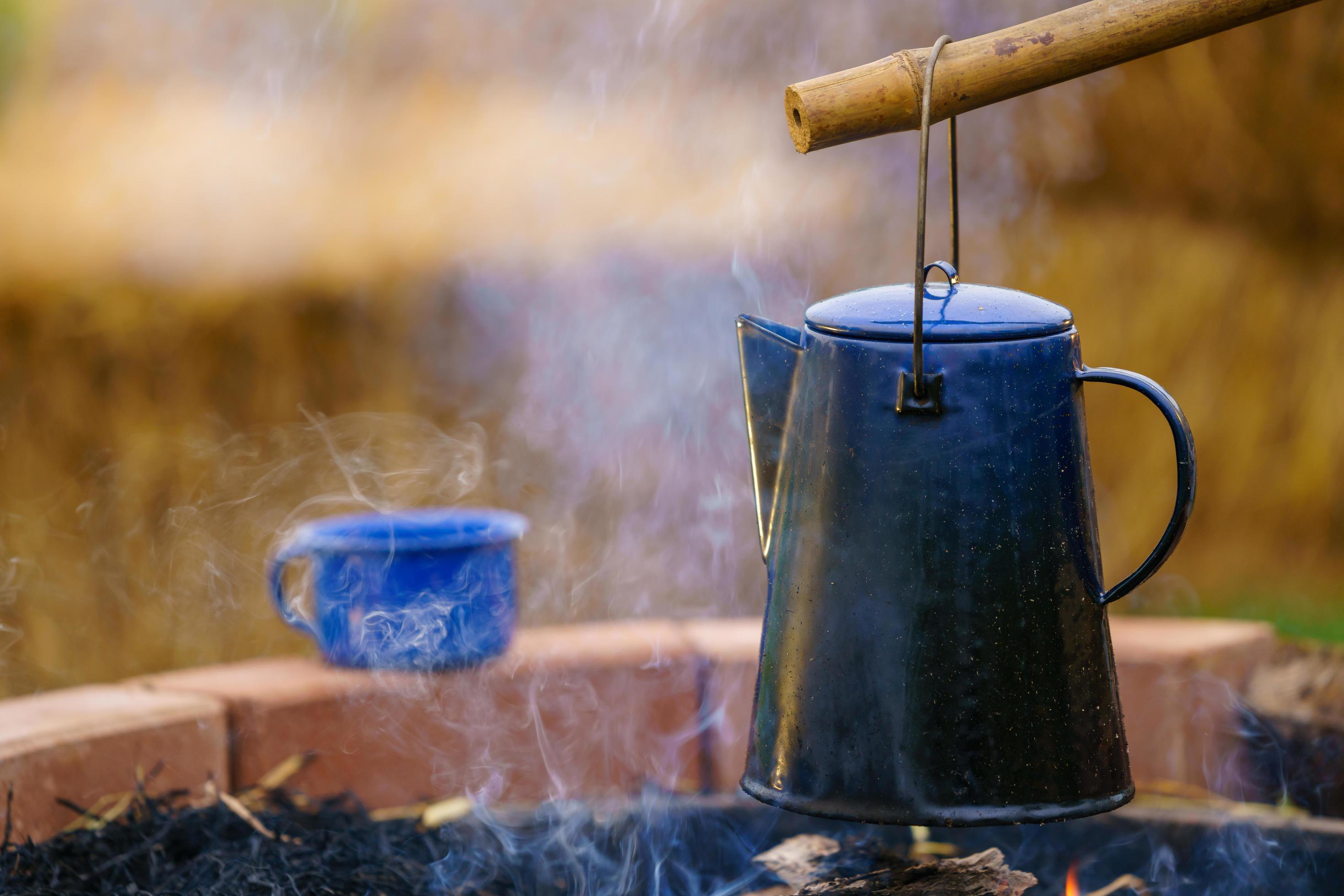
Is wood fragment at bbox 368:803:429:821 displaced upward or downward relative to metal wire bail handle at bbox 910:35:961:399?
downward

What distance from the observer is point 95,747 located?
1.79 m

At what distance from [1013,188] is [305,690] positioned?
2.48 metres

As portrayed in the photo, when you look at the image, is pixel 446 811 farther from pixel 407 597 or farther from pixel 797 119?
pixel 797 119

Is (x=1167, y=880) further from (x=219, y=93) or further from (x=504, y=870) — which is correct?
(x=219, y=93)

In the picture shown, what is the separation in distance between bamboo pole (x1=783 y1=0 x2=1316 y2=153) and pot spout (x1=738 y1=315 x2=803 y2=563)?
0.66 feet

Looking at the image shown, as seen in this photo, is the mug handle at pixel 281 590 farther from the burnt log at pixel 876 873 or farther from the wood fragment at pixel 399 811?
the burnt log at pixel 876 873

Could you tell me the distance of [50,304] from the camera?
312 centimetres

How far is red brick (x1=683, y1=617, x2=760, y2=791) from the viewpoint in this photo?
2150mm

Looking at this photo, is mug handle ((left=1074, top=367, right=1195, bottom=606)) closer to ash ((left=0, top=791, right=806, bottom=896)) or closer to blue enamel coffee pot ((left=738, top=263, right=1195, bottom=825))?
blue enamel coffee pot ((left=738, top=263, right=1195, bottom=825))

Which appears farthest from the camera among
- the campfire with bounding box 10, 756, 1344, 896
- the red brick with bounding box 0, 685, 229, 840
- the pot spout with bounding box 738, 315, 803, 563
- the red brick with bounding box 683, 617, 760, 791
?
the red brick with bounding box 683, 617, 760, 791

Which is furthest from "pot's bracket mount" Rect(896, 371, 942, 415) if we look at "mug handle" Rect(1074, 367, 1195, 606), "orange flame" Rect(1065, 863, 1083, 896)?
"orange flame" Rect(1065, 863, 1083, 896)

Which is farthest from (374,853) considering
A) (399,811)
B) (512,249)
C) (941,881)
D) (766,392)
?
(512,249)

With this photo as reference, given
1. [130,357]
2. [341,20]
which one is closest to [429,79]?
[341,20]

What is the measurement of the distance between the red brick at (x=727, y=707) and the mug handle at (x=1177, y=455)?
43.5 inches
